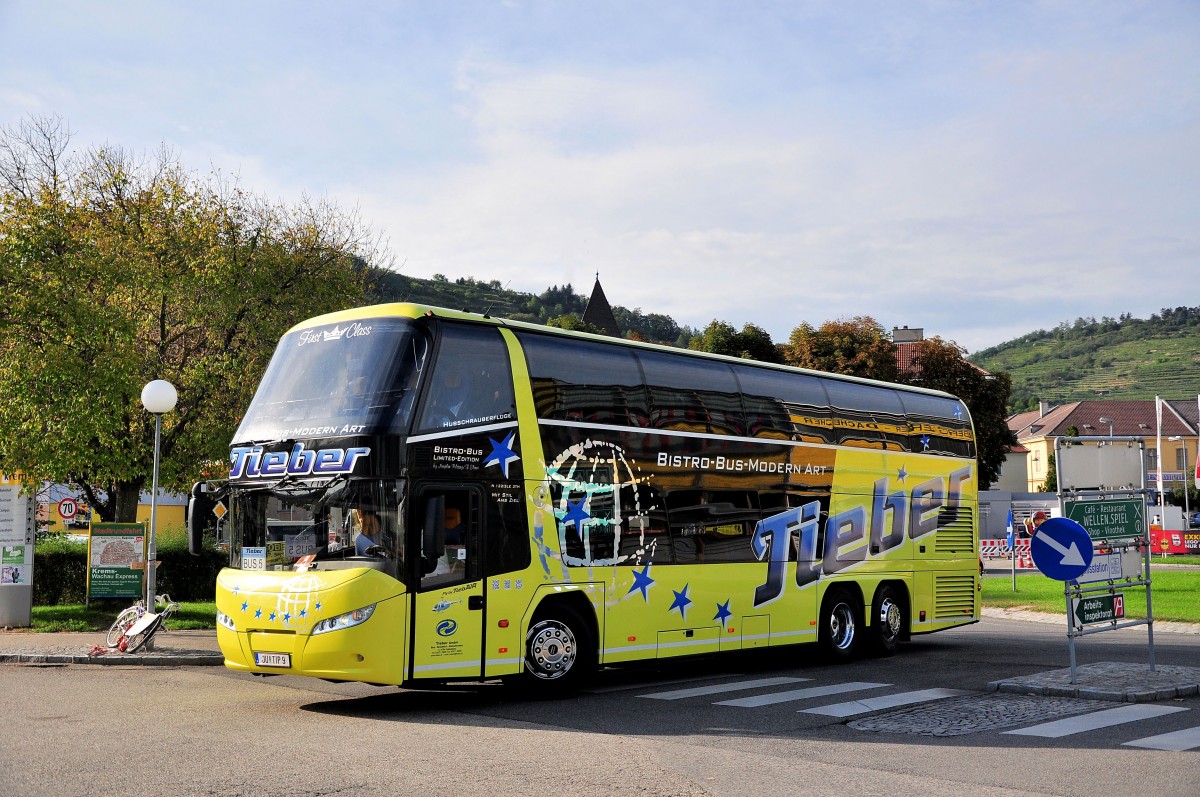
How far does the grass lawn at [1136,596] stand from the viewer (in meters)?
24.2

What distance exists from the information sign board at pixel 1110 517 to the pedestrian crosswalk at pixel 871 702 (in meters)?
2.38

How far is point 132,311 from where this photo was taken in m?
24.5

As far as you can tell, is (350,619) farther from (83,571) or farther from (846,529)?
(83,571)

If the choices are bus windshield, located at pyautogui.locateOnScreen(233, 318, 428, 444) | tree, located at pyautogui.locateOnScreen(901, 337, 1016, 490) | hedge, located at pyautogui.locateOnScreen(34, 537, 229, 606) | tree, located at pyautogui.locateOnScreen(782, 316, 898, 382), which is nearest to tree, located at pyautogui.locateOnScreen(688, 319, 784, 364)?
tree, located at pyautogui.locateOnScreen(782, 316, 898, 382)

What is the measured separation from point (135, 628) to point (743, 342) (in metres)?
44.6

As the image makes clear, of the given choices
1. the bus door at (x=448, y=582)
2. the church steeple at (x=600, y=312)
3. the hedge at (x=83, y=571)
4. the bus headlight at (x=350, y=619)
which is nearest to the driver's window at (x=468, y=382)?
the bus door at (x=448, y=582)

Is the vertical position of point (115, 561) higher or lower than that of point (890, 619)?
higher

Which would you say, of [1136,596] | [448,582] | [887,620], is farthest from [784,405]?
[1136,596]

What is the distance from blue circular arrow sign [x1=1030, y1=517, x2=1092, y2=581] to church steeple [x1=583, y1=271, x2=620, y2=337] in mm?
88887

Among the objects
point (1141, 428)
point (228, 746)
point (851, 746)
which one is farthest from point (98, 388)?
point (1141, 428)

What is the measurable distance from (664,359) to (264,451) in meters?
5.22

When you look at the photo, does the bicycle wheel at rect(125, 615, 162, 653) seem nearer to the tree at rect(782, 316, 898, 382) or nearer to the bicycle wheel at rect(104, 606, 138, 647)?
the bicycle wheel at rect(104, 606, 138, 647)

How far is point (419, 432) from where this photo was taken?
37.7 ft

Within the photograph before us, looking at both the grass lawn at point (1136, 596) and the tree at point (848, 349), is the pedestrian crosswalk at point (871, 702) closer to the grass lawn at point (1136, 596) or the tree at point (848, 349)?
the grass lawn at point (1136, 596)
